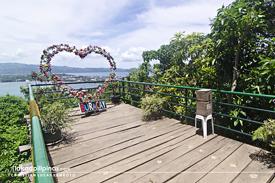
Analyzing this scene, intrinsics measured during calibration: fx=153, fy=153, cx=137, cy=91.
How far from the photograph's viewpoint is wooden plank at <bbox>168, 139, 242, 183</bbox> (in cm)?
181

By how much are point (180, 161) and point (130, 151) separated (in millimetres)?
772

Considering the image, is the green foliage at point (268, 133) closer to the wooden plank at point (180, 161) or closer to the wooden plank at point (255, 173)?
the wooden plank at point (255, 173)

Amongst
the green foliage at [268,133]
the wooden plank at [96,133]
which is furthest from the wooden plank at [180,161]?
the wooden plank at [96,133]

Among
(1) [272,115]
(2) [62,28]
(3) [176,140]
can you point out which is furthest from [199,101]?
(2) [62,28]

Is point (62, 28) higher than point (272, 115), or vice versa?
point (62, 28)

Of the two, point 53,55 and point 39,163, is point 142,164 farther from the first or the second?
point 53,55

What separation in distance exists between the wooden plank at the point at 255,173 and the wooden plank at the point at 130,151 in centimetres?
110

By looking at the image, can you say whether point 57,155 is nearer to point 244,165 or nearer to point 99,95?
point 244,165

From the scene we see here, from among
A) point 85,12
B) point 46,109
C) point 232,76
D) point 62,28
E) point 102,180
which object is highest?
point 85,12

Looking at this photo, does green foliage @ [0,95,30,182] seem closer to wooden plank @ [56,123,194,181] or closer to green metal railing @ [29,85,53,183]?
wooden plank @ [56,123,194,181]

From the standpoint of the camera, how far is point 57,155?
93.6 inches

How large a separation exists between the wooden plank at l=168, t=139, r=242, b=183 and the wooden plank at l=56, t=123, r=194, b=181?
2.13 ft

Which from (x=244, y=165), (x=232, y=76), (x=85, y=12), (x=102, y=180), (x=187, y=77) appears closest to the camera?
(x=102, y=180)

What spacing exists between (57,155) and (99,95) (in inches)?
125
